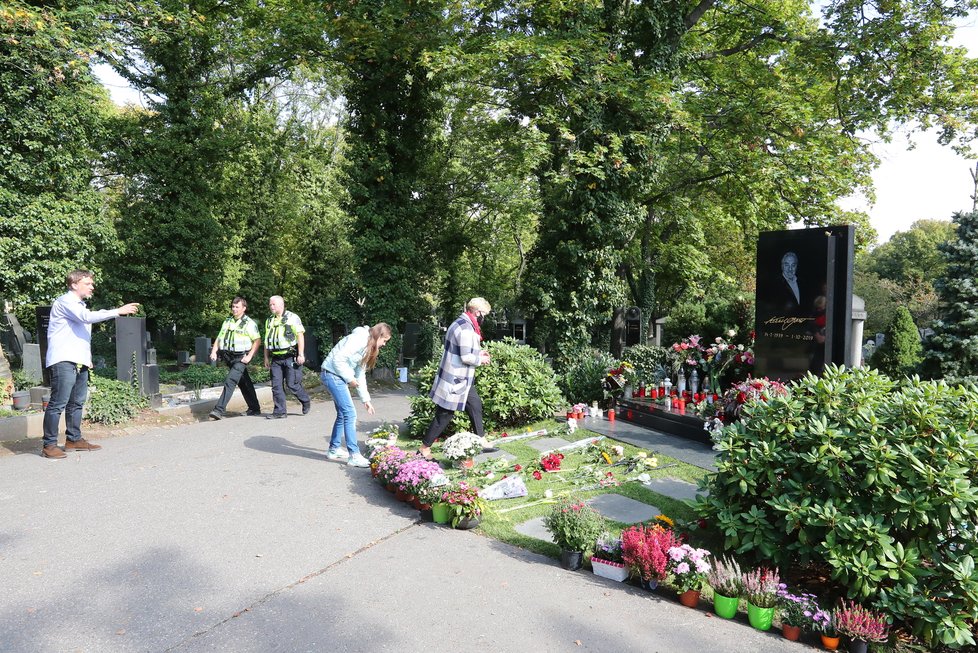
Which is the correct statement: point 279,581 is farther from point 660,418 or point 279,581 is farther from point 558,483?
point 660,418

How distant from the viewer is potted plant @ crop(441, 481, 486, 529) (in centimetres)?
505

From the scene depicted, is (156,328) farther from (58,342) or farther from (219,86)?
(58,342)

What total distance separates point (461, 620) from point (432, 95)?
49.1ft

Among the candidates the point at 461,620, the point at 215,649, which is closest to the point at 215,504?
the point at 215,649

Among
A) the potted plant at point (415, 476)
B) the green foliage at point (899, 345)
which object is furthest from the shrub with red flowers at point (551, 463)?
the green foliage at point (899, 345)

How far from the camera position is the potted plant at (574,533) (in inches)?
172

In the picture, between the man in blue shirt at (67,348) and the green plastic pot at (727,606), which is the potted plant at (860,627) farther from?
the man in blue shirt at (67,348)

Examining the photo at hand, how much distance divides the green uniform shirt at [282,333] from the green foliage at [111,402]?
2.11 meters

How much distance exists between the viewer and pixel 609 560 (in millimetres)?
4281

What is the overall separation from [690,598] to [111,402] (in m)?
8.39

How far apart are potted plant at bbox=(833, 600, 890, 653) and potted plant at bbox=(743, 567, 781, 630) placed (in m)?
0.36

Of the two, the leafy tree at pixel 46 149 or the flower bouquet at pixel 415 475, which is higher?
the leafy tree at pixel 46 149

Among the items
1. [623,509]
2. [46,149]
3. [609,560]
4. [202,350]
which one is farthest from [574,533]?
[202,350]

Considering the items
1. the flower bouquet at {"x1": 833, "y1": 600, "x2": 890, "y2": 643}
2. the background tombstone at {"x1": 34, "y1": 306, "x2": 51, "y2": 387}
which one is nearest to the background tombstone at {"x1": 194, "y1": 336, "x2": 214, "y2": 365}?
the background tombstone at {"x1": 34, "y1": 306, "x2": 51, "y2": 387}
